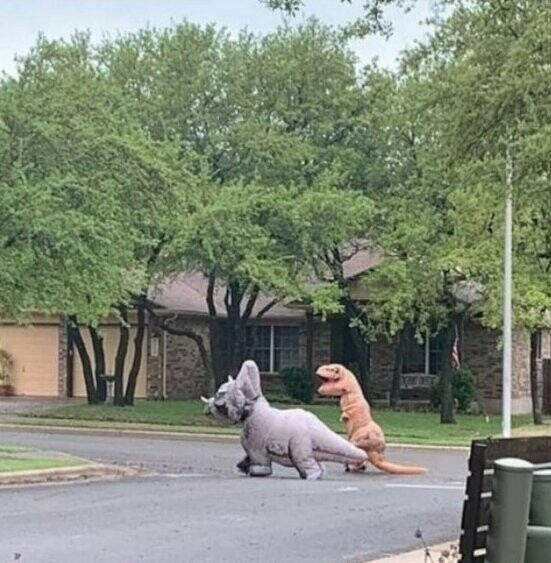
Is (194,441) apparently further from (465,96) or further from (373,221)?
(465,96)

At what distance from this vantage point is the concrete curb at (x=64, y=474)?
61.0 feet

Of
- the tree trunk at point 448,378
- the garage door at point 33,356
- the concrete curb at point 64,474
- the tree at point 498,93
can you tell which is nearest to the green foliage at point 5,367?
the garage door at point 33,356

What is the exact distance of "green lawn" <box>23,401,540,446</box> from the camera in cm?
2905

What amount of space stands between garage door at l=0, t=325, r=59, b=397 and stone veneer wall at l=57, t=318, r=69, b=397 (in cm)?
15

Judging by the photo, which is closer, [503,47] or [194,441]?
[503,47]

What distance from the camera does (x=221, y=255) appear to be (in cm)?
3073

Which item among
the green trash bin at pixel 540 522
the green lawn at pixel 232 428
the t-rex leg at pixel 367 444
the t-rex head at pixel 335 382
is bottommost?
the green lawn at pixel 232 428

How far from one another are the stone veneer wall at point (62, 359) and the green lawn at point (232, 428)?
4.88 m

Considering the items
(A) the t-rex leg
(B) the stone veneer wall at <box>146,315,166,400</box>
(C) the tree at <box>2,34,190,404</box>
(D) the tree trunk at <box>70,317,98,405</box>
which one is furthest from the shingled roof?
(A) the t-rex leg

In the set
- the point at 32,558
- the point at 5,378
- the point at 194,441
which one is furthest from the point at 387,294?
the point at 32,558

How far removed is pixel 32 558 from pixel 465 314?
2352 cm

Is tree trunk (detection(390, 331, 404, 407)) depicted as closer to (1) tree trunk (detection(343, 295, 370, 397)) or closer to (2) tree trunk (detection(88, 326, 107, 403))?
(1) tree trunk (detection(343, 295, 370, 397))

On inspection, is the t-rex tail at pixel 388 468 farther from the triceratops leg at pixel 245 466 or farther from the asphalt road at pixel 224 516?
the triceratops leg at pixel 245 466

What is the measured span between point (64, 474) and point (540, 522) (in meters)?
13.0
